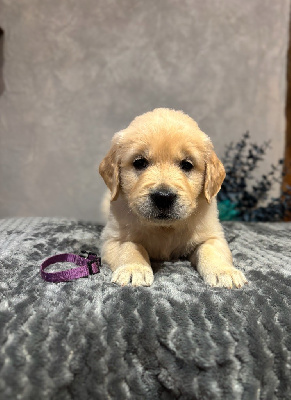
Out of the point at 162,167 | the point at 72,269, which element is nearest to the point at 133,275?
the point at 72,269

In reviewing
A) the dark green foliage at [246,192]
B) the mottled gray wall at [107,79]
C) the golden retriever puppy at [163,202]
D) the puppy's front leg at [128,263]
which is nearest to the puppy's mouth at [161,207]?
the golden retriever puppy at [163,202]

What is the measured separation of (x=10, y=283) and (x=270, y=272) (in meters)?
1.22

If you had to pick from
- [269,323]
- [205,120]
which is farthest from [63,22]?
[269,323]

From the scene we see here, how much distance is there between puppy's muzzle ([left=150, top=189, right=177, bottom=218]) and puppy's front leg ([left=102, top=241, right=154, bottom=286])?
0.27 m

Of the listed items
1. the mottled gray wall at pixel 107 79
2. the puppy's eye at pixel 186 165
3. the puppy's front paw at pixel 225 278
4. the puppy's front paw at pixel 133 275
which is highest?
the mottled gray wall at pixel 107 79

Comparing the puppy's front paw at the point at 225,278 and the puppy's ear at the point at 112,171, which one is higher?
the puppy's ear at the point at 112,171

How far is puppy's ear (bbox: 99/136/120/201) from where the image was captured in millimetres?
1809

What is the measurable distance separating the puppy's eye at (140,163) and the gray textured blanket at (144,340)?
62 centimetres

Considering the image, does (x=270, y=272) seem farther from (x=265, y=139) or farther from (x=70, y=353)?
(x=265, y=139)

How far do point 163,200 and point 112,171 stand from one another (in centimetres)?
46

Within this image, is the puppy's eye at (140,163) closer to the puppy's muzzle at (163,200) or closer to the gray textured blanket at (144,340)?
the puppy's muzzle at (163,200)

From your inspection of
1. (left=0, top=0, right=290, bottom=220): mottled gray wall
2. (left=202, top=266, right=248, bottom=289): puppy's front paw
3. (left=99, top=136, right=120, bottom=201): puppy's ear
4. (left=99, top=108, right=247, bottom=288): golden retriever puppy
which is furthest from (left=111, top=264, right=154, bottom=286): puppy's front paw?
(left=0, top=0, right=290, bottom=220): mottled gray wall

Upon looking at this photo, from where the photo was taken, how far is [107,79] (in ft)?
12.7

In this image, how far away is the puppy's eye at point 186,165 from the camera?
1.71m
